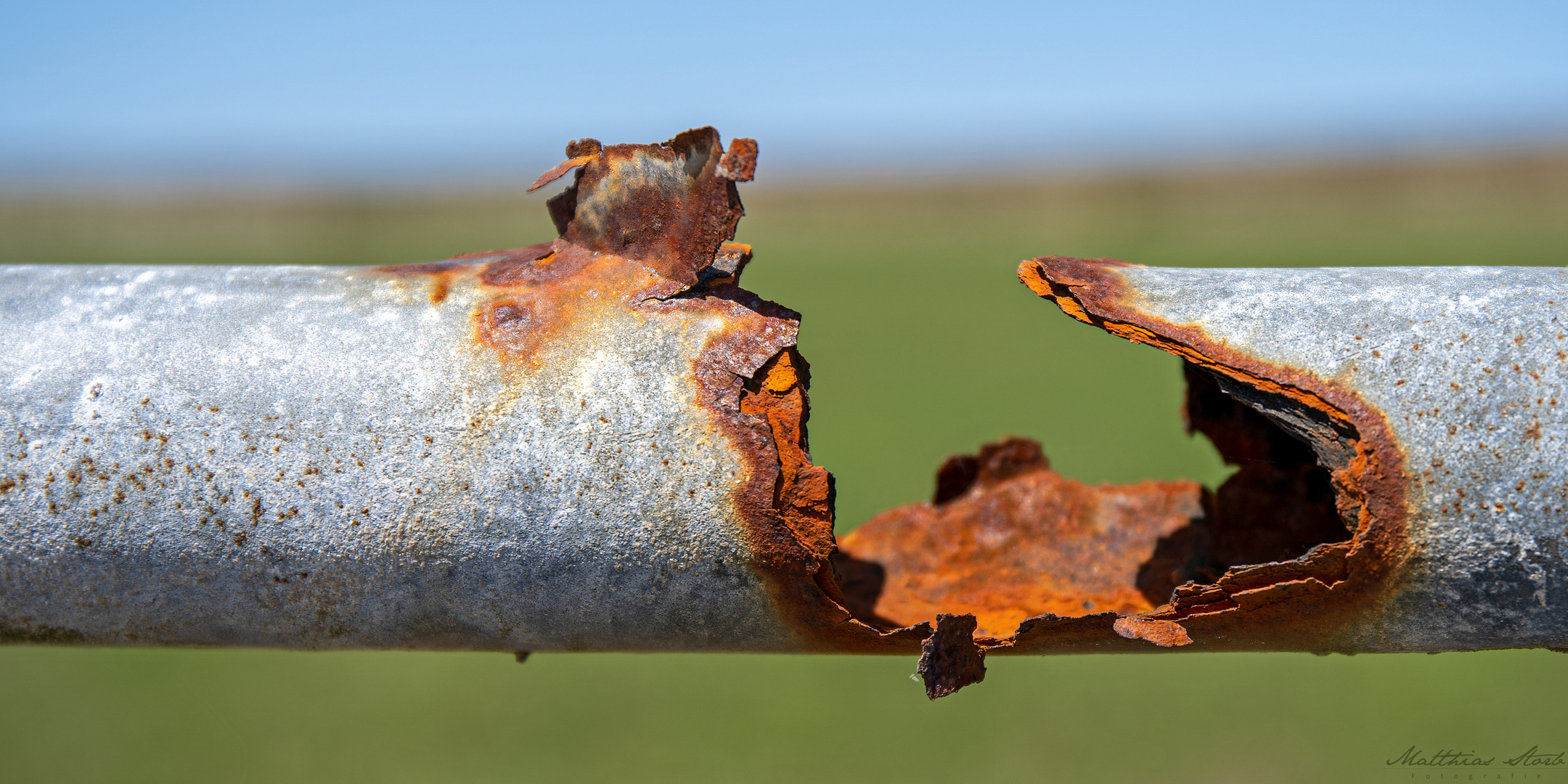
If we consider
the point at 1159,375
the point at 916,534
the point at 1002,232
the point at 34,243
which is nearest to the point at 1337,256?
the point at 1159,375

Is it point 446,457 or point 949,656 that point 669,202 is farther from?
point 949,656

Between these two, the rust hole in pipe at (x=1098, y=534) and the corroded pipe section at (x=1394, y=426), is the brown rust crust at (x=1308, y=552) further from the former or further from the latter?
the rust hole in pipe at (x=1098, y=534)

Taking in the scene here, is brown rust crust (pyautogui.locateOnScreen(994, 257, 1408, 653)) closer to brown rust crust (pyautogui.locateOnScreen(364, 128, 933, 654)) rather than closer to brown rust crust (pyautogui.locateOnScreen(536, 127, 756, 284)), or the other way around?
brown rust crust (pyautogui.locateOnScreen(364, 128, 933, 654))

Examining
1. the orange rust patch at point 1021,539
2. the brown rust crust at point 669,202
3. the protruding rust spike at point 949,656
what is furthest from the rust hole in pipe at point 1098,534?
the brown rust crust at point 669,202

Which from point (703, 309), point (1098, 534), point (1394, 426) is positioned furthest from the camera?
point (1098, 534)

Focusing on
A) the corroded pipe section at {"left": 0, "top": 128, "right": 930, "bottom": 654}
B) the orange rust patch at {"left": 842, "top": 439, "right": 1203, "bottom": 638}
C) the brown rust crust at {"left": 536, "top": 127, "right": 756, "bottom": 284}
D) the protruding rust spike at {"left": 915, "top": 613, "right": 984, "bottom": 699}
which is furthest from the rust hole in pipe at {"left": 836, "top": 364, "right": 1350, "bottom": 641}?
the brown rust crust at {"left": 536, "top": 127, "right": 756, "bottom": 284}

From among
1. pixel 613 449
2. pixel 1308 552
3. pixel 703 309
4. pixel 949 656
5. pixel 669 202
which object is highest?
pixel 669 202

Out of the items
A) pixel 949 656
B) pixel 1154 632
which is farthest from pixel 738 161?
pixel 1154 632

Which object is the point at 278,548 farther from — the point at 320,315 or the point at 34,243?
the point at 34,243
